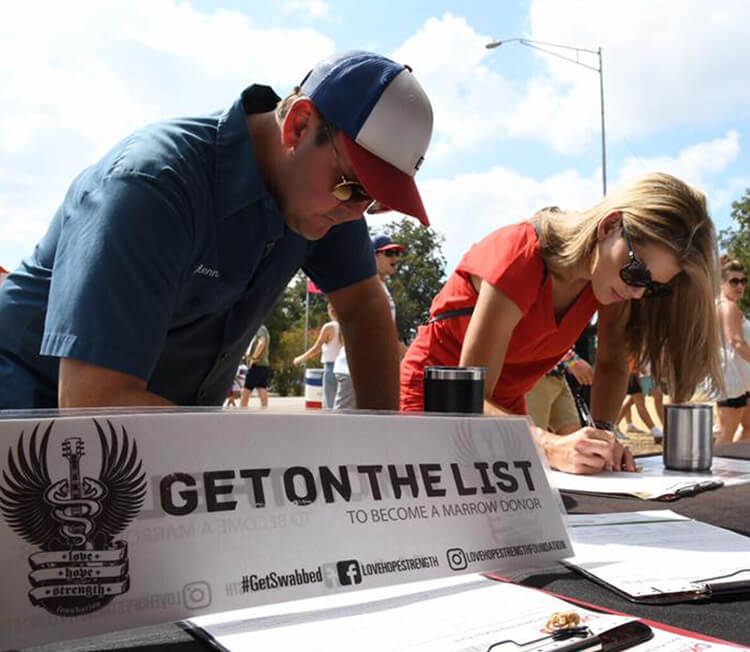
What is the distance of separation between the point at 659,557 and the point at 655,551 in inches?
1.4

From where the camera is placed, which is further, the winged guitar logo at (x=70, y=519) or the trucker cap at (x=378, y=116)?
the trucker cap at (x=378, y=116)

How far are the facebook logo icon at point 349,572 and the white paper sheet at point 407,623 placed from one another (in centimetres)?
1

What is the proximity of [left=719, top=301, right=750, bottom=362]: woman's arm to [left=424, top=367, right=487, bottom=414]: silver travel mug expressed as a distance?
476 centimetres

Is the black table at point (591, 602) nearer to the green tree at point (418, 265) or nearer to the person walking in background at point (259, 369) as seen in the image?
the person walking in background at point (259, 369)

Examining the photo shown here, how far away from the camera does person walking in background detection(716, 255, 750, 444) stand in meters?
5.17

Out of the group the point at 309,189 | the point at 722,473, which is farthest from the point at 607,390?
the point at 309,189

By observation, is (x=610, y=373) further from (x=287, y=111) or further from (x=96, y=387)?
(x=96, y=387)

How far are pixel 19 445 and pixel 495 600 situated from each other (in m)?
0.47

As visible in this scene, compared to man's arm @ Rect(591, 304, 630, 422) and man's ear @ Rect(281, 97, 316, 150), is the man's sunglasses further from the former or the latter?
A: man's ear @ Rect(281, 97, 316, 150)

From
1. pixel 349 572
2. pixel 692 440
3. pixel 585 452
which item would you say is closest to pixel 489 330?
pixel 585 452

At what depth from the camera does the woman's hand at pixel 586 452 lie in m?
1.56

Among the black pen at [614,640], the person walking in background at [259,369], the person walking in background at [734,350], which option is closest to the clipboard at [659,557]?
the black pen at [614,640]

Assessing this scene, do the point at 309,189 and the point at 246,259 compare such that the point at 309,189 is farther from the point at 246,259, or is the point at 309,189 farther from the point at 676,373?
the point at 676,373

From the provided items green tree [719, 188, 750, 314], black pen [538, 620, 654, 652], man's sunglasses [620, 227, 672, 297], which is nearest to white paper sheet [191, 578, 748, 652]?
black pen [538, 620, 654, 652]
